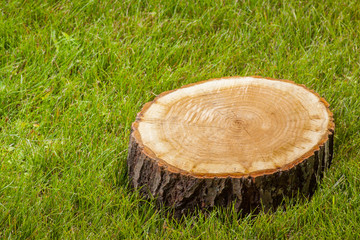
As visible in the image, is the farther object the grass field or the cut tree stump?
the grass field

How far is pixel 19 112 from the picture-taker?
3426 mm

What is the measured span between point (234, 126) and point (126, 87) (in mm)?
1157

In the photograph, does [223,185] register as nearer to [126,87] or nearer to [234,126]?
[234,126]

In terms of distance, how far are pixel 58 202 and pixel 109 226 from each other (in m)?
0.34

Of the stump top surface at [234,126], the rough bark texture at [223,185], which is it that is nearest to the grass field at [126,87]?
the rough bark texture at [223,185]

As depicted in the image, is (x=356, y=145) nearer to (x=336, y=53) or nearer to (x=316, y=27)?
(x=336, y=53)

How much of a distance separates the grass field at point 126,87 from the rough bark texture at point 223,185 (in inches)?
2.9

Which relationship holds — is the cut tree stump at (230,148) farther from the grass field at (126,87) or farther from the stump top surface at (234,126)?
the grass field at (126,87)

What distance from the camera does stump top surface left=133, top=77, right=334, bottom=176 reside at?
2.60 metres

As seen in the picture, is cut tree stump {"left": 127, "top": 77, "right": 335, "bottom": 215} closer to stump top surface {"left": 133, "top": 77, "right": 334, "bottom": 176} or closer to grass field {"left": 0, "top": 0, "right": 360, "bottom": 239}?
stump top surface {"left": 133, "top": 77, "right": 334, "bottom": 176}

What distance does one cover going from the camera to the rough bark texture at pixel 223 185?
2.55 metres

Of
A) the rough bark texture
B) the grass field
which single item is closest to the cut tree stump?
the rough bark texture

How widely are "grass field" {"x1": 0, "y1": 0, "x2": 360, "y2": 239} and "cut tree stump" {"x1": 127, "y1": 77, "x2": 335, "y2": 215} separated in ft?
0.37

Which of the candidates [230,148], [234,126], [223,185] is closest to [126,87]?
[234,126]
